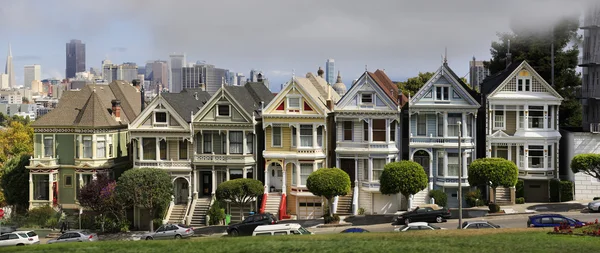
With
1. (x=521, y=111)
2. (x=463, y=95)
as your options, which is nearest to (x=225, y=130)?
(x=463, y=95)

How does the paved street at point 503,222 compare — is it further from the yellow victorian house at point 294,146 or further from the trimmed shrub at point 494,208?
the yellow victorian house at point 294,146

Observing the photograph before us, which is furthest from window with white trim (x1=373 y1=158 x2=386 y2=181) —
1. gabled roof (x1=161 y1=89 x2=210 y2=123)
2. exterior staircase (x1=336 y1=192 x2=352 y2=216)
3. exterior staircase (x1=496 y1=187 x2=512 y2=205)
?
gabled roof (x1=161 y1=89 x2=210 y2=123)

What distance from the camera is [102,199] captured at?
2349 inches

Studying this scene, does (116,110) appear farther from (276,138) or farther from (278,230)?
(278,230)

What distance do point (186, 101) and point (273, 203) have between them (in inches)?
484

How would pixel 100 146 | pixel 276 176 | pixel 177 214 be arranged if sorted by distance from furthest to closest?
pixel 100 146 → pixel 276 176 → pixel 177 214

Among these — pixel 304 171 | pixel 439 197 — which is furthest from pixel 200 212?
pixel 439 197

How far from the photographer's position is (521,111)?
59.9 meters

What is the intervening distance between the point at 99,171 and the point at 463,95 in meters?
28.9

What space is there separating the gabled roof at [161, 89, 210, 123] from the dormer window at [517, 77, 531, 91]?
25.2 m

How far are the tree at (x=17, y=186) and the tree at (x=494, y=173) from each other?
3659 centimetres

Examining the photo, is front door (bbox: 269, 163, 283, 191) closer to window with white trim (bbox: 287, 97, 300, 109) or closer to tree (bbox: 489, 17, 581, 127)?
window with white trim (bbox: 287, 97, 300, 109)

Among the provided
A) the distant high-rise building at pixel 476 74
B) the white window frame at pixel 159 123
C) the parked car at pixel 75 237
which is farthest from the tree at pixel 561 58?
the parked car at pixel 75 237

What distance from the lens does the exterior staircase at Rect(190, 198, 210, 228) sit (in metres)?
61.1
